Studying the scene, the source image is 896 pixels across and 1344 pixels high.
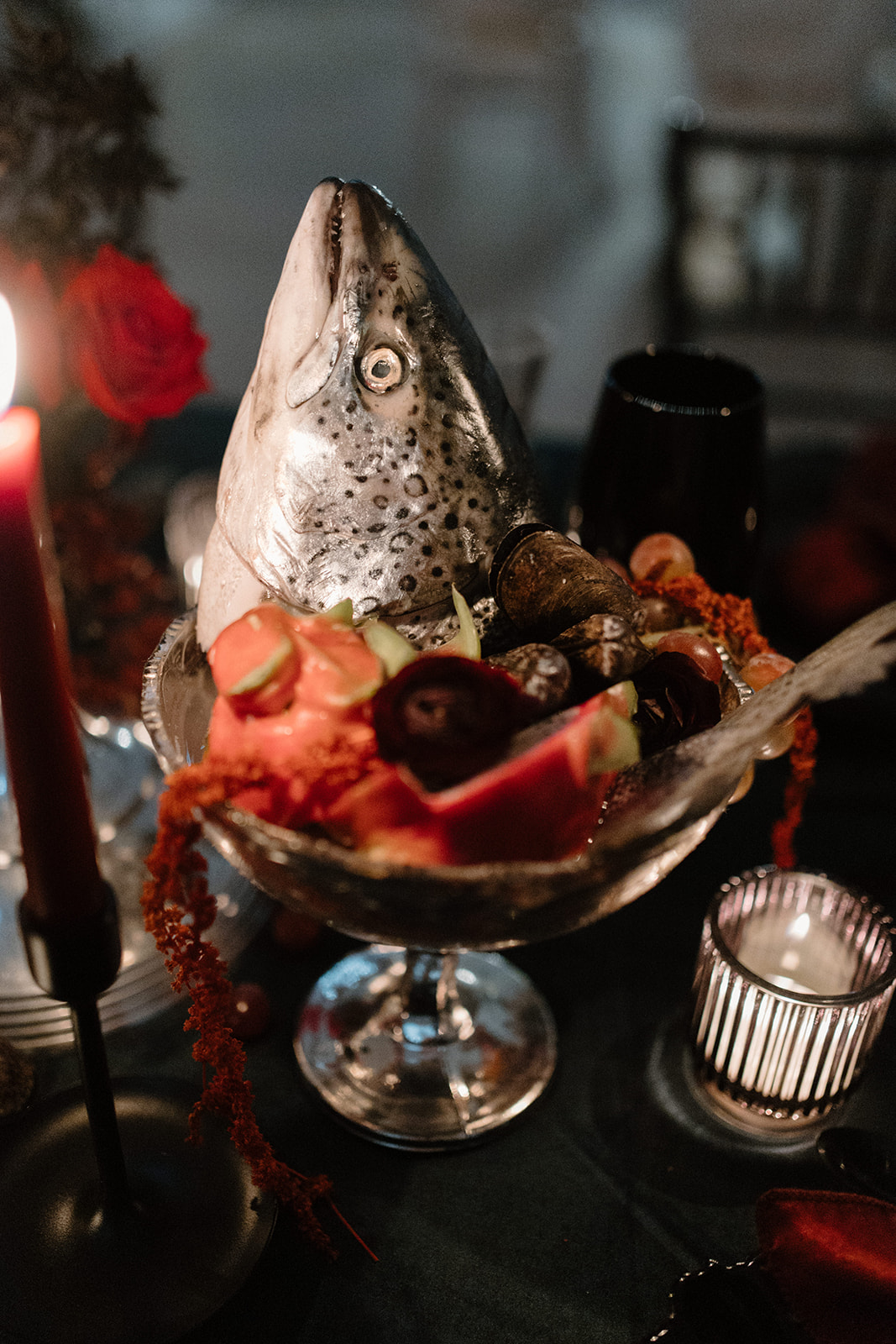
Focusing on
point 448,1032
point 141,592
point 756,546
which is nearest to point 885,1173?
point 448,1032

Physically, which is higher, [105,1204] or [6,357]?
[6,357]

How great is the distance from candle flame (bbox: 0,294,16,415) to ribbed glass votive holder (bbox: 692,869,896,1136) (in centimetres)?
44

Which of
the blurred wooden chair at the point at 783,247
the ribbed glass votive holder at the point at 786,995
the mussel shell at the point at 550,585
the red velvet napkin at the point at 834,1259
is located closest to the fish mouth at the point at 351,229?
the mussel shell at the point at 550,585

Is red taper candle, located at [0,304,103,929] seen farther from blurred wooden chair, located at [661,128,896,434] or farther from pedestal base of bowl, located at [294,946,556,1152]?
blurred wooden chair, located at [661,128,896,434]

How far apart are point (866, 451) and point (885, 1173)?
2.35 feet

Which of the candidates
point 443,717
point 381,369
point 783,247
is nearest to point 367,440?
point 381,369

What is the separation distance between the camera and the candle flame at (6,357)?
1.20 feet

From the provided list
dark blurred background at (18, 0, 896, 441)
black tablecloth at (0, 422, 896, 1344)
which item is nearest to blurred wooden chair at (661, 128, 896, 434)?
dark blurred background at (18, 0, 896, 441)

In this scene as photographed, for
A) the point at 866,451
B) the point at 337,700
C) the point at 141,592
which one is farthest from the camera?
the point at 866,451

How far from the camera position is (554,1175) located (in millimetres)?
583

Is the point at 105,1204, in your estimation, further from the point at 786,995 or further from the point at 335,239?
the point at 335,239

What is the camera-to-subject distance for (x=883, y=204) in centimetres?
142

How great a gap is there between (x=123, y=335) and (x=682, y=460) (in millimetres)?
372

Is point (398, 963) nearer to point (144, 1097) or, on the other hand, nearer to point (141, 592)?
point (144, 1097)
